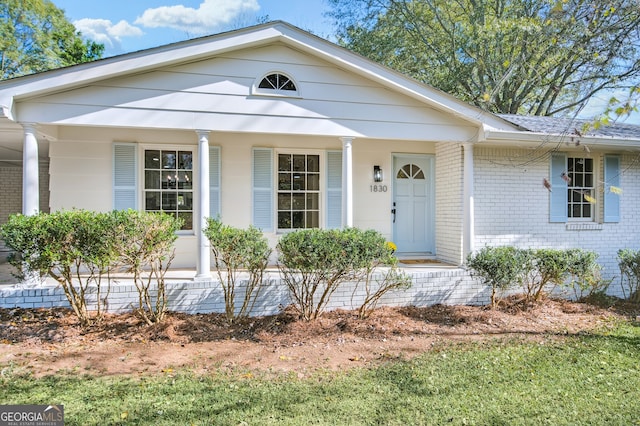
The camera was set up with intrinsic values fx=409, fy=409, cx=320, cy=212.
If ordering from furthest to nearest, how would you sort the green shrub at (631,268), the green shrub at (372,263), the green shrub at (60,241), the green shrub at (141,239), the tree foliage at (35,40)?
1. the tree foliage at (35,40)
2. the green shrub at (631,268)
3. the green shrub at (372,263)
4. the green shrub at (141,239)
5. the green shrub at (60,241)

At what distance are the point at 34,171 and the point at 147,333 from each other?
2808 millimetres

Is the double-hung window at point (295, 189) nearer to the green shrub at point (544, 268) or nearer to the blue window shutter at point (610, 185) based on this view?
the green shrub at point (544, 268)

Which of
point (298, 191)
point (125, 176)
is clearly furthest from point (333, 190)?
point (125, 176)

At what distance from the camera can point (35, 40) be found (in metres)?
20.1

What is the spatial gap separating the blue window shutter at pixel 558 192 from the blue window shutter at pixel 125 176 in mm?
7794

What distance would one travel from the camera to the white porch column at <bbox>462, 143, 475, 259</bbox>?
7260 millimetres

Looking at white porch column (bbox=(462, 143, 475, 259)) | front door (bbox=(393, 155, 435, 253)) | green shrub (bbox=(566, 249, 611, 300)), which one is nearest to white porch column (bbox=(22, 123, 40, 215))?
front door (bbox=(393, 155, 435, 253))

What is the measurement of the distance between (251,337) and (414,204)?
15.6 feet

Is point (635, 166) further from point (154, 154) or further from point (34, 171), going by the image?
point (34, 171)

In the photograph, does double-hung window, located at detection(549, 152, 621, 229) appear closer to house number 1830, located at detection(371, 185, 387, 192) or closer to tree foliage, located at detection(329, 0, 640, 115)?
house number 1830, located at detection(371, 185, 387, 192)

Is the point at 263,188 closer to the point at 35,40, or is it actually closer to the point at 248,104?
the point at 248,104

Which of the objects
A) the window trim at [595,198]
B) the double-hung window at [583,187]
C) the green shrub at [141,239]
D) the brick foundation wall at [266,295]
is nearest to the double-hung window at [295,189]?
the brick foundation wall at [266,295]

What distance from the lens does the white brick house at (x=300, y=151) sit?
19.0ft

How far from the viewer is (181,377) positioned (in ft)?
13.0
